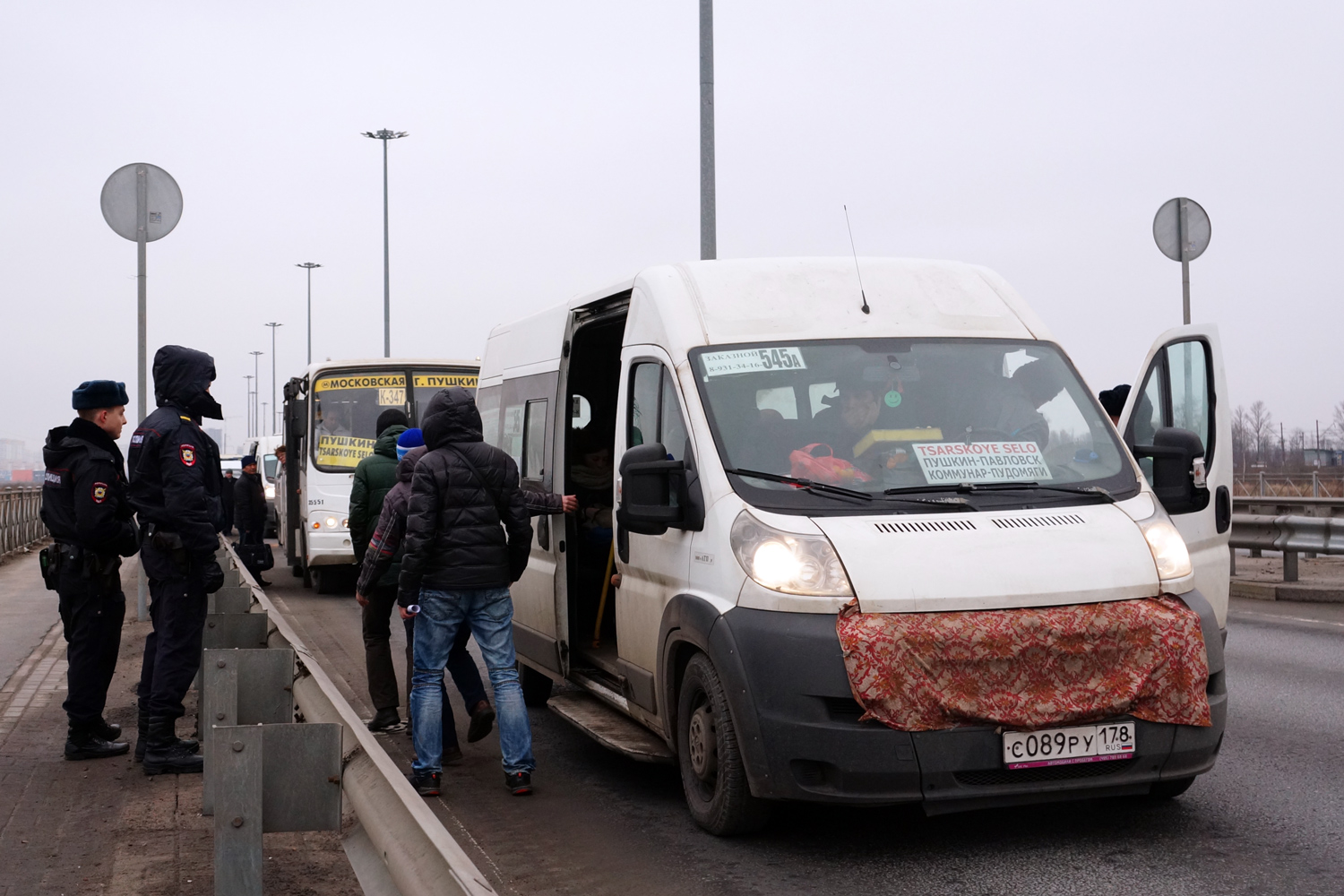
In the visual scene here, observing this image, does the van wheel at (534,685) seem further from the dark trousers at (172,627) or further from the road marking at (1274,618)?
the road marking at (1274,618)

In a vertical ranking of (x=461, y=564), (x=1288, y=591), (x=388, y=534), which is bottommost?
(x=1288, y=591)

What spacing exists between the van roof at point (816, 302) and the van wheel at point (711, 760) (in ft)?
4.73

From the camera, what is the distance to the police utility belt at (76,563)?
7.15 metres

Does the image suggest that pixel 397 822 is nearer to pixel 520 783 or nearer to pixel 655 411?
pixel 520 783

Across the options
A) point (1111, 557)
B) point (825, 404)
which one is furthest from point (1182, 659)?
point (825, 404)

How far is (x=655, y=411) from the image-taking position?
6.51 metres

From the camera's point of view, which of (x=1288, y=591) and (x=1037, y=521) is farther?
(x=1288, y=591)

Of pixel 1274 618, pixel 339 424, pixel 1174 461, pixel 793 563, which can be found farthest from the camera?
pixel 339 424

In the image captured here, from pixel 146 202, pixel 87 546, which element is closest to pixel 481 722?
pixel 87 546

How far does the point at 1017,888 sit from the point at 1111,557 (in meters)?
1.27

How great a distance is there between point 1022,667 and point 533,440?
393 cm

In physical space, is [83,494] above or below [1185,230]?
below

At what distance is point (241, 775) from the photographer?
152 inches

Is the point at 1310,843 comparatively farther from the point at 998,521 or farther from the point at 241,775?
the point at 241,775
